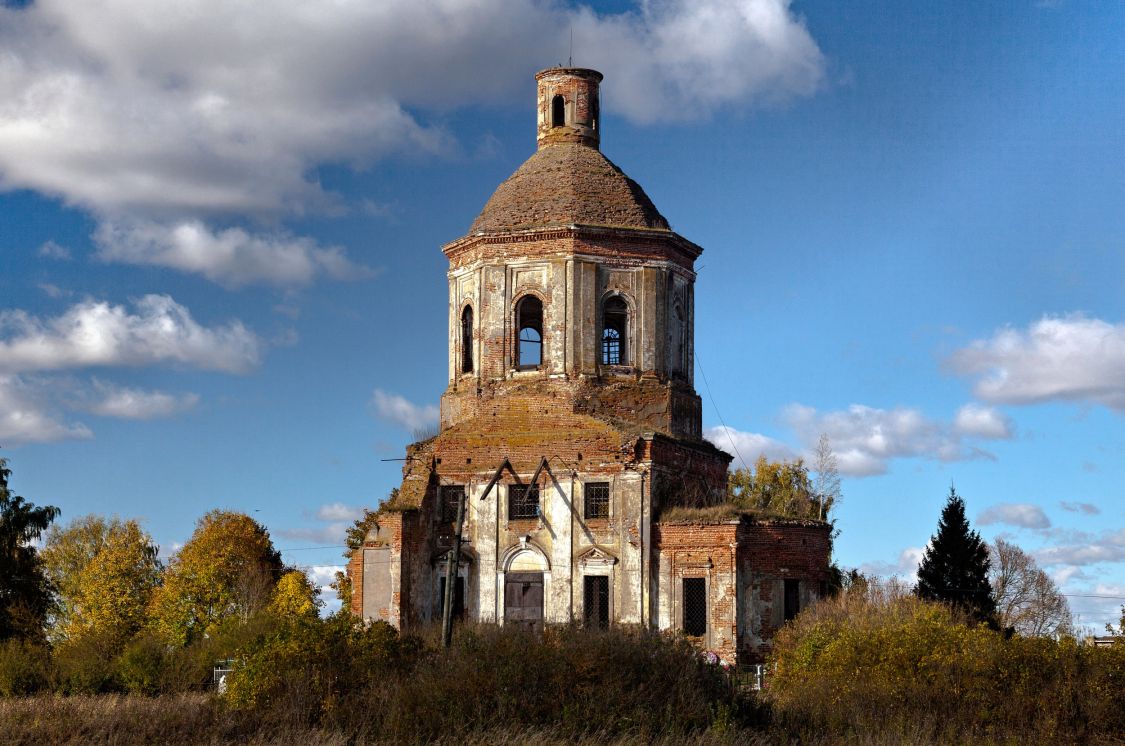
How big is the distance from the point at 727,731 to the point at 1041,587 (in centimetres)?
3635

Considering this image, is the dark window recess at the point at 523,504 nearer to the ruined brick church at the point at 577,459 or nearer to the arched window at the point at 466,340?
the ruined brick church at the point at 577,459

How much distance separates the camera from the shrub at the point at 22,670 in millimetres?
26969

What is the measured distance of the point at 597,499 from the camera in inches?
1125

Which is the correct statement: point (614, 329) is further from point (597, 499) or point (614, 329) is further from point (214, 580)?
point (214, 580)

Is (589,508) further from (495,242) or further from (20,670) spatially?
(20,670)

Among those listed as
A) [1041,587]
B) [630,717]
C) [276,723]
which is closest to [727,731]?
[630,717]

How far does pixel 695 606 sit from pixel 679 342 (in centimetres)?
683

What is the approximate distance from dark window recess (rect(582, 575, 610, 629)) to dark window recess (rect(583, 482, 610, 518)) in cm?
131

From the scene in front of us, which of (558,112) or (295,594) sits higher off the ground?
(558,112)

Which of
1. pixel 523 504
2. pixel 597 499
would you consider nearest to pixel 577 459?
pixel 597 499

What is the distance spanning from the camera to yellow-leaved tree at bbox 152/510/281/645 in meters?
45.0

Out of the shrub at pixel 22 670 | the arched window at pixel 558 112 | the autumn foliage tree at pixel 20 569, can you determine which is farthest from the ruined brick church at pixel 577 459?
the autumn foliage tree at pixel 20 569

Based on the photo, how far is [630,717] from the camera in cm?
1745

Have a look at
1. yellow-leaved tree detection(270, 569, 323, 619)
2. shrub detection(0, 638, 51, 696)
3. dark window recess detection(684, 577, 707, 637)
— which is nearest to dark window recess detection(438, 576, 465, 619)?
dark window recess detection(684, 577, 707, 637)
